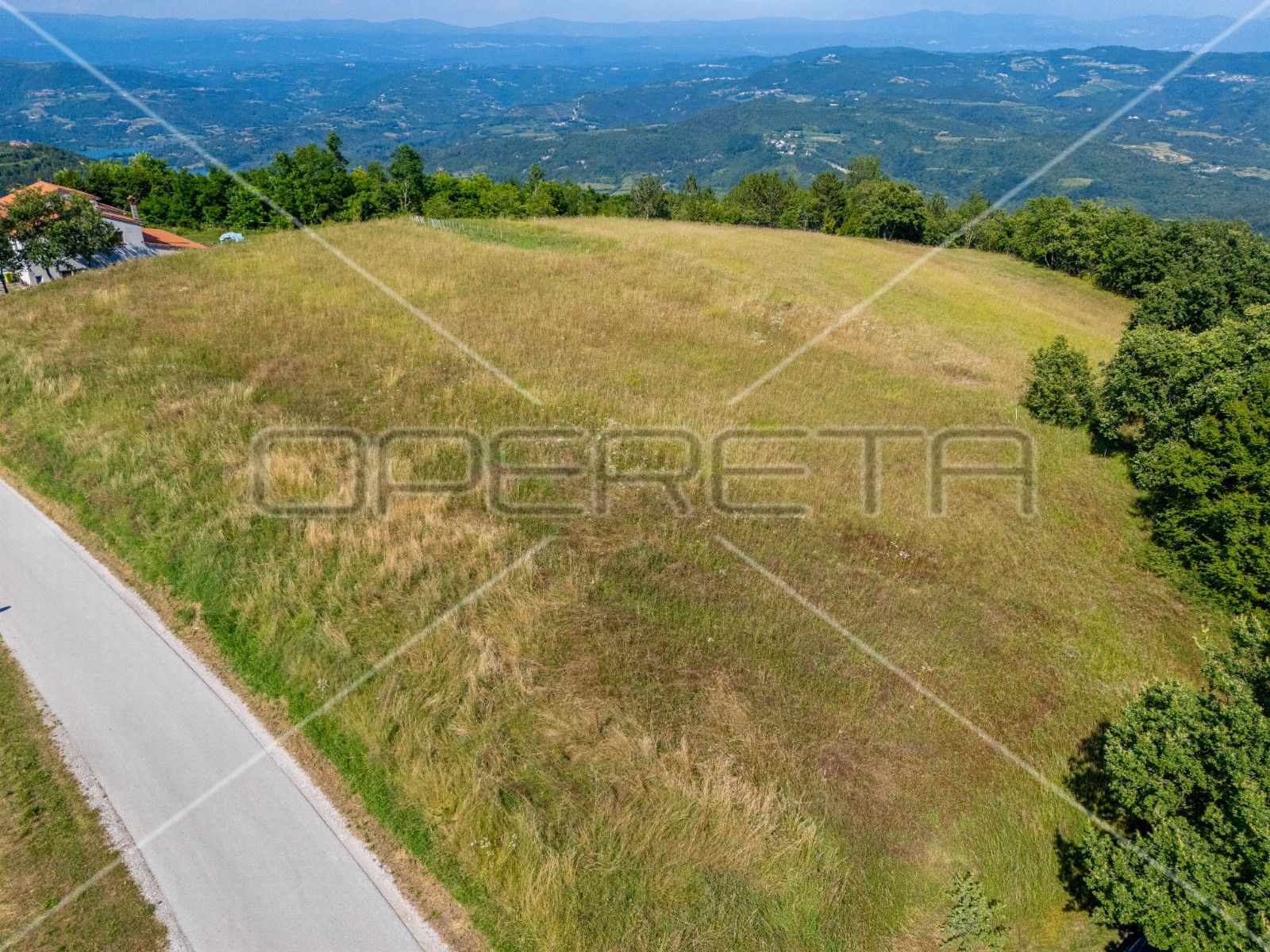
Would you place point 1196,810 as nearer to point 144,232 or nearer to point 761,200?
point 144,232

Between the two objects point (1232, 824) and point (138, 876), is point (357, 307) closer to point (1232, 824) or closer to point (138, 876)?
point (138, 876)

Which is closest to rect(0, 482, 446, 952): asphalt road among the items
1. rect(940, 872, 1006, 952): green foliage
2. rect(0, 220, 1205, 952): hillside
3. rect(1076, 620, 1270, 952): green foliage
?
rect(0, 220, 1205, 952): hillside

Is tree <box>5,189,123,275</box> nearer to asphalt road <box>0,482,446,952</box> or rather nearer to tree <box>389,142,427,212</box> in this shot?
tree <box>389,142,427,212</box>

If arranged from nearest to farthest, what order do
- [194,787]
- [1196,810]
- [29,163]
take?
[1196,810], [194,787], [29,163]

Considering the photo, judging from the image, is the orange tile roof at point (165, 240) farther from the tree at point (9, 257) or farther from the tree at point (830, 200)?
the tree at point (830, 200)

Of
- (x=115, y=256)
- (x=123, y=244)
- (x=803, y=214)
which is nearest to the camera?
(x=123, y=244)

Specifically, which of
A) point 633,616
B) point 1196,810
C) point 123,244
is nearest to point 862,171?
point 123,244
